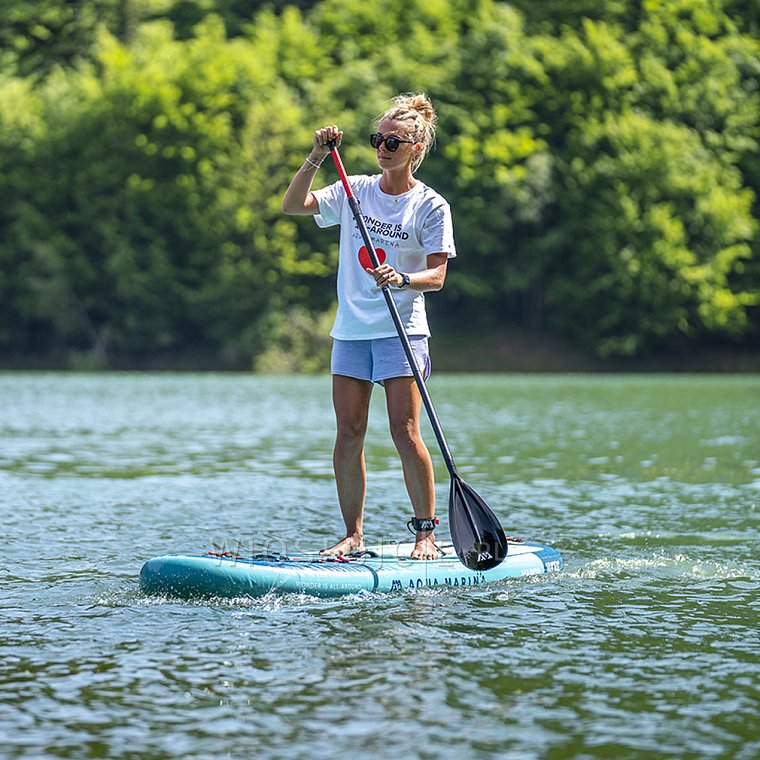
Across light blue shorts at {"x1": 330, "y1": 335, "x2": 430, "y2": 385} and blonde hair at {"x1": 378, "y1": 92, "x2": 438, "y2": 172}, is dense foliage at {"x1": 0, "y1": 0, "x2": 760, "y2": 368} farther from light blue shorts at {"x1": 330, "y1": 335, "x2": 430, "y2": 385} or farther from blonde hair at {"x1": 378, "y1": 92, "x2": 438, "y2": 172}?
light blue shorts at {"x1": 330, "y1": 335, "x2": 430, "y2": 385}

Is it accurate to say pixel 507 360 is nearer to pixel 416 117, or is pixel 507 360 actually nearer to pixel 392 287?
pixel 416 117

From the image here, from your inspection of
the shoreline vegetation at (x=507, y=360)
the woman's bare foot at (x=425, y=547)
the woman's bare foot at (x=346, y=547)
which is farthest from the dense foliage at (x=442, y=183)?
the woman's bare foot at (x=425, y=547)

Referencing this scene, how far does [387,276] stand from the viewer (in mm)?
7141

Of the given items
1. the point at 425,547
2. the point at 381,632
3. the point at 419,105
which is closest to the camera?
the point at 381,632

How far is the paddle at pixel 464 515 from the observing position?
23.2ft

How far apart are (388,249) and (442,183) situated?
5066 cm

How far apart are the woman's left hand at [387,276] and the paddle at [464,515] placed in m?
0.08

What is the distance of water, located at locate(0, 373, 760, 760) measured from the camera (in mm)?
4438

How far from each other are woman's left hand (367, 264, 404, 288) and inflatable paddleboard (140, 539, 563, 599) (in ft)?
4.49

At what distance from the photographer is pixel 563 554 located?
8.19m

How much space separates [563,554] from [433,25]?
6147 cm

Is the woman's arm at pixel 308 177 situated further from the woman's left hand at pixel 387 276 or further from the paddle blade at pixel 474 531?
the paddle blade at pixel 474 531

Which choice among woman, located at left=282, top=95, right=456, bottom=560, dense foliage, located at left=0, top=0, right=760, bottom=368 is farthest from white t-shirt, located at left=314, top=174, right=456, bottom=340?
dense foliage, located at left=0, top=0, right=760, bottom=368

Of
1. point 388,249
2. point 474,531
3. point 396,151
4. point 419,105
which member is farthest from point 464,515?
point 419,105
